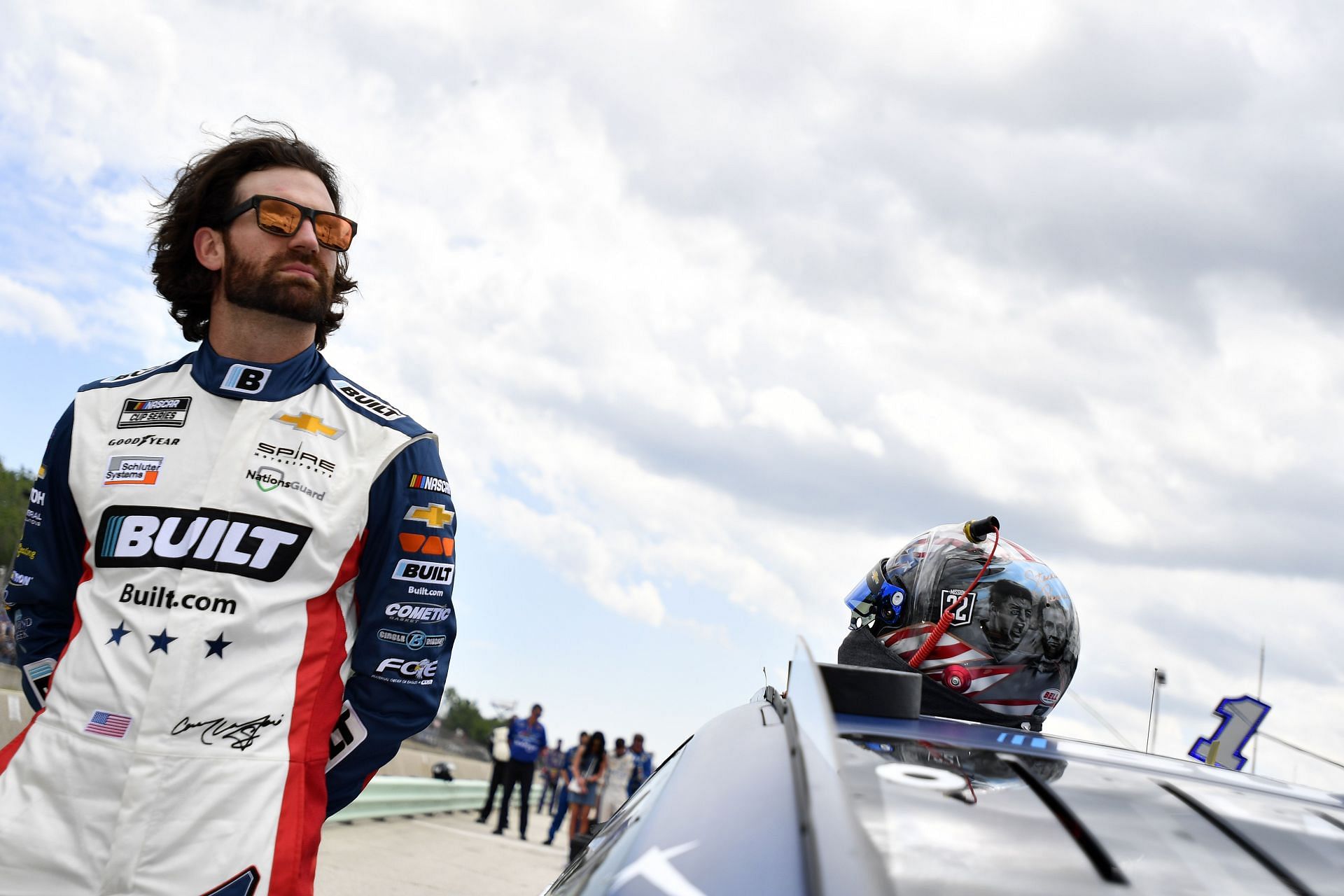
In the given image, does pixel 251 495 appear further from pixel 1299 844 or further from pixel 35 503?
pixel 1299 844

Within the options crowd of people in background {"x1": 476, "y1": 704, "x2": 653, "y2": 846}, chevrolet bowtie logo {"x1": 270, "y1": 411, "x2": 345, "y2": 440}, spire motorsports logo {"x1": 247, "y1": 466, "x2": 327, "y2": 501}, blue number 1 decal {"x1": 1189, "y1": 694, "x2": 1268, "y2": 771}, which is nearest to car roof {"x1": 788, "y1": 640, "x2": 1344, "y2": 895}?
spire motorsports logo {"x1": 247, "y1": 466, "x2": 327, "y2": 501}

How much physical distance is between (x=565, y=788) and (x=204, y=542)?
56.4 feet

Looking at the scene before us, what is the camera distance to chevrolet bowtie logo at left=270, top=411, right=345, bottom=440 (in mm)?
2658

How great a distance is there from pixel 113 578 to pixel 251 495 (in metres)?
0.33

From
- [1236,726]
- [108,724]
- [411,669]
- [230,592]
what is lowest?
[108,724]

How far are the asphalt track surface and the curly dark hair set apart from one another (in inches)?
183

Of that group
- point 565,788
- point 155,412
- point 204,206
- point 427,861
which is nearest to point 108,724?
point 155,412

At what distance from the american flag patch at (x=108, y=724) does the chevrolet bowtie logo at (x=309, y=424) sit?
0.71 m

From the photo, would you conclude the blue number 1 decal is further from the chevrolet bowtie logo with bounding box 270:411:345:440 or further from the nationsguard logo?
the nationsguard logo

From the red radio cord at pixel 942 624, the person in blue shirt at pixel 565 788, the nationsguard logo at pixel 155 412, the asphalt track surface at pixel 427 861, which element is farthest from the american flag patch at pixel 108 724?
the person in blue shirt at pixel 565 788

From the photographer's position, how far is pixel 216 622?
238cm

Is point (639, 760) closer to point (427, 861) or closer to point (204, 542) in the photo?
point (427, 861)

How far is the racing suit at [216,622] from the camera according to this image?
2281 mm

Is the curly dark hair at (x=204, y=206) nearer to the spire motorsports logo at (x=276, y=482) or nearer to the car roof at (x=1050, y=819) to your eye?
the spire motorsports logo at (x=276, y=482)
